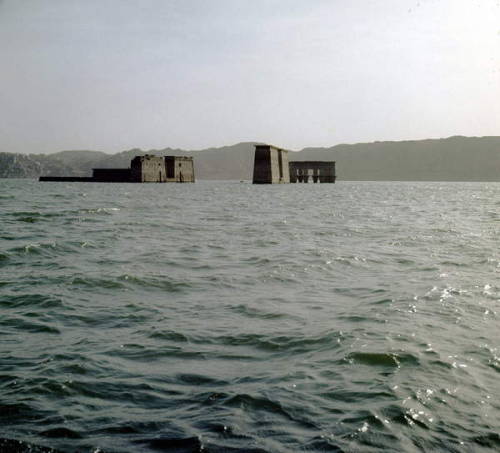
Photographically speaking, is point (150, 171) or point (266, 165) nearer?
point (266, 165)

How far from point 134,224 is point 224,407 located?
18.1 meters

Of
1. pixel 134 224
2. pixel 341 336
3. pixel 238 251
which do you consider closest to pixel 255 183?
pixel 134 224

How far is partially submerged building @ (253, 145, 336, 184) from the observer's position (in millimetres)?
102944

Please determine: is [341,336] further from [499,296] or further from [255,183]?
[255,183]

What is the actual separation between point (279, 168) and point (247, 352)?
11233 cm

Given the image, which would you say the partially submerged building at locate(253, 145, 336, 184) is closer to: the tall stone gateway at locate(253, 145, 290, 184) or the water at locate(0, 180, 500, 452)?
the tall stone gateway at locate(253, 145, 290, 184)

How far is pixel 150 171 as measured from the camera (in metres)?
106

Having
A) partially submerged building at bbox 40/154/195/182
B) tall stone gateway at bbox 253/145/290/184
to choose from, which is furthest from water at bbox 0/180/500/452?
partially submerged building at bbox 40/154/195/182

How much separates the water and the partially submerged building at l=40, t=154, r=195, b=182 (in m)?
91.4

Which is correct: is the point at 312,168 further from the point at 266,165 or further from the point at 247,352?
the point at 247,352

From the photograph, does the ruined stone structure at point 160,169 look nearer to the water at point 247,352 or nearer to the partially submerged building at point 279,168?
the partially submerged building at point 279,168

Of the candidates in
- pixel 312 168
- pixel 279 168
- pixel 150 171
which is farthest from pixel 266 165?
pixel 312 168

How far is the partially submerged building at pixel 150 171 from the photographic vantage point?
339 ft

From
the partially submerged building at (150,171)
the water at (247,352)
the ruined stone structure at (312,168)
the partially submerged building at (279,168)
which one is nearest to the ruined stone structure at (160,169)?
the partially submerged building at (150,171)
